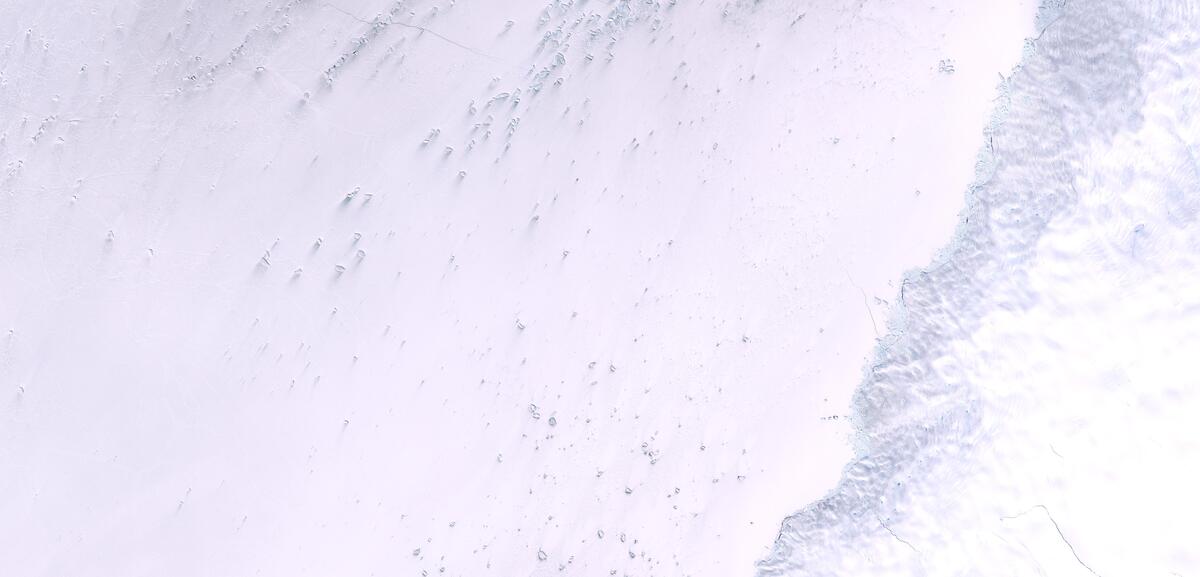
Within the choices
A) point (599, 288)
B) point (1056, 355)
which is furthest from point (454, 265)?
point (1056, 355)

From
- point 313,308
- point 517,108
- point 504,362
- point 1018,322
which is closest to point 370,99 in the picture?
point 517,108

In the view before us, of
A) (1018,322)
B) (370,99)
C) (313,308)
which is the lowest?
(313,308)

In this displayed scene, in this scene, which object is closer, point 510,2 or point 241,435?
point 241,435

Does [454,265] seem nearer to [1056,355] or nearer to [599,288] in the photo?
[599,288]

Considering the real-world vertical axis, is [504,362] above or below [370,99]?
below

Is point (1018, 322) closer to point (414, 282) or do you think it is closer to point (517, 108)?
point (517, 108)

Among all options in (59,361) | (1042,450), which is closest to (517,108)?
(59,361)
